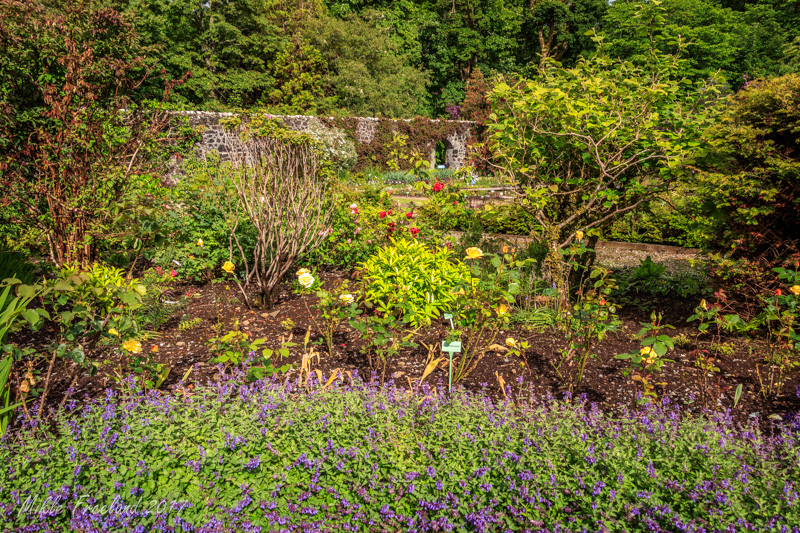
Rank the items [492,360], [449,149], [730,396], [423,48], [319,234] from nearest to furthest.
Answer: [730,396] < [492,360] < [319,234] < [449,149] < [423,48]

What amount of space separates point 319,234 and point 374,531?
9.31 feet

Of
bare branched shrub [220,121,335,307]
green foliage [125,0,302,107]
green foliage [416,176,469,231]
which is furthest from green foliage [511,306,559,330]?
green foliage [125,0,302,107]

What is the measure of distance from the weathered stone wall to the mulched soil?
639cm

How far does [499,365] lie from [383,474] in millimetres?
1330

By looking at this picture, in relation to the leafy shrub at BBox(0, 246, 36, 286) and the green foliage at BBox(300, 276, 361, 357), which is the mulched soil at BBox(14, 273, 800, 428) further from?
the leafy shrub at BBox(0, 246, 36, 286)

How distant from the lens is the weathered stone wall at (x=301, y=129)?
12.8 meters

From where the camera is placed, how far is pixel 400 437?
1.93 m

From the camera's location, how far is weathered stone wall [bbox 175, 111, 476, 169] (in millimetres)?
12844

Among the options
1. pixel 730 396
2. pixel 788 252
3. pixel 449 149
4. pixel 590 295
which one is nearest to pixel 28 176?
pixel 590 295

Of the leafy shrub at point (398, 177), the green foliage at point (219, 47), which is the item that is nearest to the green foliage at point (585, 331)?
the leafy shrub at point (398, 177)

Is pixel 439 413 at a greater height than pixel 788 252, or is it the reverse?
pixel 788 252

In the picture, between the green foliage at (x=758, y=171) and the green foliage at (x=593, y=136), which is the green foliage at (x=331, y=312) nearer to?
the green foliage at (x=593, y=136)

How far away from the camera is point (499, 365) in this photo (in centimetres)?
297

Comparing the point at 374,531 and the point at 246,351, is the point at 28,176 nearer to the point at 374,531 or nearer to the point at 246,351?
the point at 246,351
